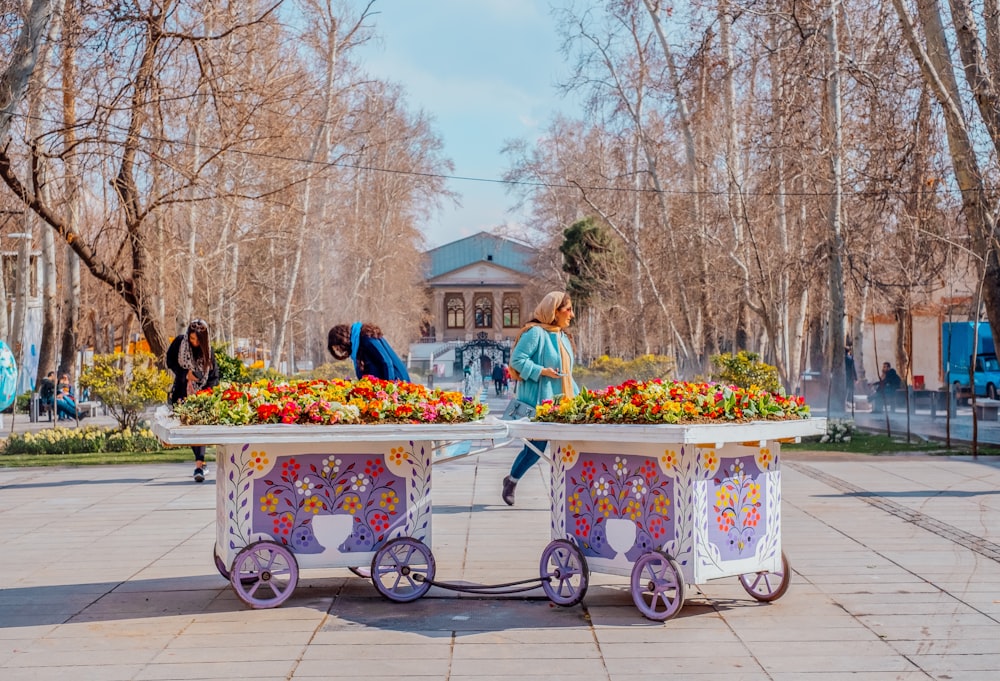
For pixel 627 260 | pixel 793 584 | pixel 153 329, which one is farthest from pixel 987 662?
pixel 627 260

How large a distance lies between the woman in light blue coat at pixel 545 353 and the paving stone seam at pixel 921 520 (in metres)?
3.06

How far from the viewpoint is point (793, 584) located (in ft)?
24.6

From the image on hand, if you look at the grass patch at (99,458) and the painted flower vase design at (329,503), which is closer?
→ the painted flower vase design at (329,503)

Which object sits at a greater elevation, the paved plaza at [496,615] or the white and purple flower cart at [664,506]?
the white and purple flower cart at [664,506]

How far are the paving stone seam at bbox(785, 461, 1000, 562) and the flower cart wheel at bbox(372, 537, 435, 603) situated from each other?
3.96 meters

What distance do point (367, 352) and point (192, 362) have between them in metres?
3.88

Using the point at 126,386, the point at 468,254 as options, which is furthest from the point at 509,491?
the point at 468,254

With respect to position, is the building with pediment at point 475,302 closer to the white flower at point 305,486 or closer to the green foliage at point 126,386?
the green foliage at point 126,386

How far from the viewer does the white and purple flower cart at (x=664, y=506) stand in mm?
6410

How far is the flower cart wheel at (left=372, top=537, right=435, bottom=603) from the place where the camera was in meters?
6.92

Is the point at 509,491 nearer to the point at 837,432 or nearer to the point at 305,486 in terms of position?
the point at 305,486

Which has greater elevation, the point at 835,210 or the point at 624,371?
the point at 835,210

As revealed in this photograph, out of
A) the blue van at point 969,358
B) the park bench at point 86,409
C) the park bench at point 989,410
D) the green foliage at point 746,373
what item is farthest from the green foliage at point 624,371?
the park bench at point 86,409

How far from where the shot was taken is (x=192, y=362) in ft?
39.1
